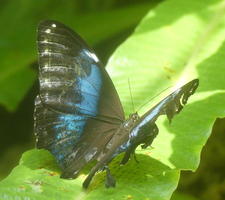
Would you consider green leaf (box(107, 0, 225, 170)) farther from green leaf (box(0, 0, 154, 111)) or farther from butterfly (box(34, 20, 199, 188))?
green leaf (box(0, 0, 154, 111))

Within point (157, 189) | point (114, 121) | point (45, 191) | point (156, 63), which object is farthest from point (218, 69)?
point (45, 191)

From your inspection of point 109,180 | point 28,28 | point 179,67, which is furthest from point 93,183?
point 28,28

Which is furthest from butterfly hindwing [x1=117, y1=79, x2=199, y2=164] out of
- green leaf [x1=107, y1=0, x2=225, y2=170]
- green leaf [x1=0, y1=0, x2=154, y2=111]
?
green leaf [x1=0, y1=0, x2=154, y2=111]

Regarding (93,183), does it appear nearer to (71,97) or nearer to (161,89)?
(71,97)

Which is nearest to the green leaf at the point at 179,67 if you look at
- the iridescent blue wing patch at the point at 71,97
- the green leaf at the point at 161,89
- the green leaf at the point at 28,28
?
the green leaf at the point at 161,89

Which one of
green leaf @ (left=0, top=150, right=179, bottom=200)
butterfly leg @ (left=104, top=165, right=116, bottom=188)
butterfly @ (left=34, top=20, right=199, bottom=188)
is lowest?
green leaf @ (left=0, top=150, right=179, bottom=200)

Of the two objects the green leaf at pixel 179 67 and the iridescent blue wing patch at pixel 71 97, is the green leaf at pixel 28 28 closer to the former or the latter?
the green leaf at pixel 179 67
